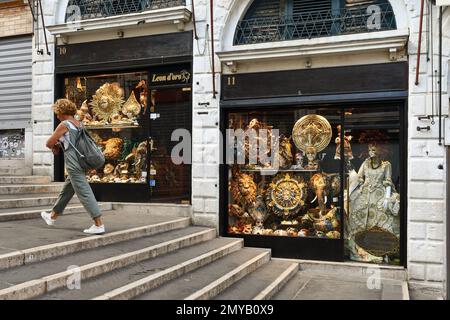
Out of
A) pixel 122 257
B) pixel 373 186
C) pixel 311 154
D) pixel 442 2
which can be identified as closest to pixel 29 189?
pixel 122 257

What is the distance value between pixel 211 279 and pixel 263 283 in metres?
0.90

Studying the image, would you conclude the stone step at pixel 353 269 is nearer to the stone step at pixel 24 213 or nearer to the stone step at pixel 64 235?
the stone step at pixel 64 235

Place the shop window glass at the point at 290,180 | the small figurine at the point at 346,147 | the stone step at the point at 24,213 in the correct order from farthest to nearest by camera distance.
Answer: the shop window glass at the point at 290,180
the small figurine at the point at 346,147
the stone step at the point at 24,213

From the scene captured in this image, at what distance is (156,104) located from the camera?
29.1 feet

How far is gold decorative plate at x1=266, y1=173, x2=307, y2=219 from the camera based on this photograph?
26.3 ft

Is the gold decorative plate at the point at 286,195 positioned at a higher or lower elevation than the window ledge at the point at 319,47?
lower

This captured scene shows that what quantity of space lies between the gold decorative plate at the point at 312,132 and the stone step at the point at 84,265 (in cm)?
251

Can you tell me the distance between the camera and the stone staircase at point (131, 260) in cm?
454

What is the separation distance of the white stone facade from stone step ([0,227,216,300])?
1.54m

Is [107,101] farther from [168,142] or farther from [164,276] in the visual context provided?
[164,276]

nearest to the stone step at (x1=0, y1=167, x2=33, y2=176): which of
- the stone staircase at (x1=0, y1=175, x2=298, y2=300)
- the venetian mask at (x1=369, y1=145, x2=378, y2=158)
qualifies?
the stone staircase at (x1=0, y1=175, x2=298, y2=300)

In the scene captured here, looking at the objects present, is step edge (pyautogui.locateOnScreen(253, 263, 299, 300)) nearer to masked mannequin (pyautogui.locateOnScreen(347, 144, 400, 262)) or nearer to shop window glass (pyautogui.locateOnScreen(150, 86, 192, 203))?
masked mannequin (pyautogui.locateOnScreen(347, 144, 400, 262))

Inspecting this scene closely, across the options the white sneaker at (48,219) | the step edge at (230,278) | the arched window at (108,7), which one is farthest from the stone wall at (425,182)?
the white sneaker at (48,219)

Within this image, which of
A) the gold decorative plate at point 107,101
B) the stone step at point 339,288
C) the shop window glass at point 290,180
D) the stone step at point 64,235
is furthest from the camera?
the gold decorative plate at point 107,101
